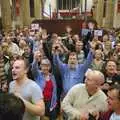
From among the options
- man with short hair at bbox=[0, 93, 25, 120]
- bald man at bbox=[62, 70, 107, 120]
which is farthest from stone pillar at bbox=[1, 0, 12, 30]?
man with short hair at bbox=[0, 93, 25, 120]

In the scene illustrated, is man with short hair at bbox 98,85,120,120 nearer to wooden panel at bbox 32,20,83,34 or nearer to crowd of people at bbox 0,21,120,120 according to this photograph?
crowd of people at bbox 0,21,120,120

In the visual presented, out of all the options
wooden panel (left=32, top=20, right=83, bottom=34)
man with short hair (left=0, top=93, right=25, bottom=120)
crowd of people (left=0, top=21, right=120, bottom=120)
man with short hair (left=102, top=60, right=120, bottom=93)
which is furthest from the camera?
wooden panel (left=32, top=20, right=83, bottom=34)

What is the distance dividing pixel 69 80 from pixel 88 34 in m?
7.61

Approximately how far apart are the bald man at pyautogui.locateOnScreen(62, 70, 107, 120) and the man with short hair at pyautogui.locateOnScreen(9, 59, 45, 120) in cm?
59

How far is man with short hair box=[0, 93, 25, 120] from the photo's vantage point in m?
1.99

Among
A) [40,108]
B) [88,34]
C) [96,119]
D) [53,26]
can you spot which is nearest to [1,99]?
[40,108]

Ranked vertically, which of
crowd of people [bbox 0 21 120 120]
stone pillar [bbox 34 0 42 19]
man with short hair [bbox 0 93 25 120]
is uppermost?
stone pillar [bbox 34 0 42 19]

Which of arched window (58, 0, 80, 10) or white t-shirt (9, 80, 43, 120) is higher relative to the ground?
arched window (58, 0, 80, 10)

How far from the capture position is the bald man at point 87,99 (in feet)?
12.9

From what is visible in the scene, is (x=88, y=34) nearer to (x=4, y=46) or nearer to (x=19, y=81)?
(x=4, y=46)

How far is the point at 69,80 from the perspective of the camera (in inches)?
251

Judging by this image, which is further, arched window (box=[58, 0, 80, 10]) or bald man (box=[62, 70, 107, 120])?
arched window (box=[58, 0, 80, 10])

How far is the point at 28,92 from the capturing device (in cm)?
354

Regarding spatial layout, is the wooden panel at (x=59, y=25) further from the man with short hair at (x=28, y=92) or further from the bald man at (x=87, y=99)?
the man with short hair at (x=28, y=92)
